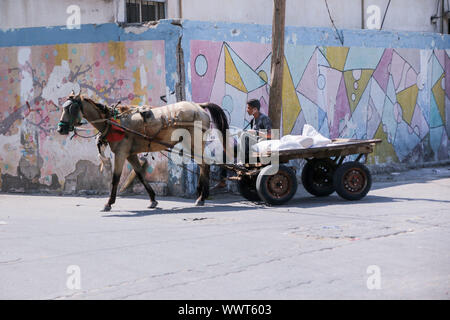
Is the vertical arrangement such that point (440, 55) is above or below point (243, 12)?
below

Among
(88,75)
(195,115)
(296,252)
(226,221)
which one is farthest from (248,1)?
(296,252)

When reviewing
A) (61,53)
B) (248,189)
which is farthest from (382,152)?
(61,53)

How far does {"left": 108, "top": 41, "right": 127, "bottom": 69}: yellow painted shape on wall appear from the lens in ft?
43.7

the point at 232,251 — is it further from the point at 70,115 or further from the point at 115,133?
the point at 70,115

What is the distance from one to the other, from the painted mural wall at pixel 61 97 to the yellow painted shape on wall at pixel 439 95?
8906 millimetres

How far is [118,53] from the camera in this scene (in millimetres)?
13344

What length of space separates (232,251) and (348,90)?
9.76 meters

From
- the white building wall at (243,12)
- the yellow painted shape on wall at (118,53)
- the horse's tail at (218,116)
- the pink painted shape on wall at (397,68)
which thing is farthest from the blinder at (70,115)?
the pink painted shape on wall at (397,68)

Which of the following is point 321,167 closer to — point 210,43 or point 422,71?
point 210,43

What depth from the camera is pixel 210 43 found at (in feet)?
44.0

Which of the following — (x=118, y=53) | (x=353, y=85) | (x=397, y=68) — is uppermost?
(x=118, y=53)

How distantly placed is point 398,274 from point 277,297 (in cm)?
130

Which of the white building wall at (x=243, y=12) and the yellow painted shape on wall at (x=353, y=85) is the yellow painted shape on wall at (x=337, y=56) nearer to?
the yellow painted shape on wall at (x=353, y=85)

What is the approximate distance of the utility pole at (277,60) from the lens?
1267 centimetres
